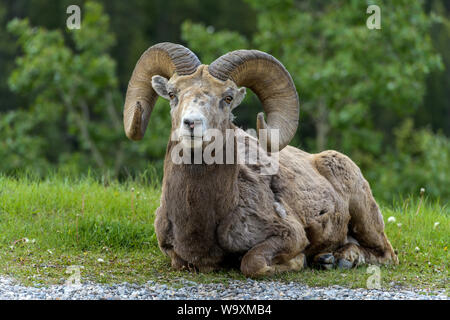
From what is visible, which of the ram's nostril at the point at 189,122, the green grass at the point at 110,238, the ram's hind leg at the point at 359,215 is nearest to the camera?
the ram's nostril at the point at 189,122

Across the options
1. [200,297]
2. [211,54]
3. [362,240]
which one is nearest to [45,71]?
[211,54]

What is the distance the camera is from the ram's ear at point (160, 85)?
27.2 ft

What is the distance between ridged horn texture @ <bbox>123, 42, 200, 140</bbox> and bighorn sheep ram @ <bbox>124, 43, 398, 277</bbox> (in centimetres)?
Answer: 1

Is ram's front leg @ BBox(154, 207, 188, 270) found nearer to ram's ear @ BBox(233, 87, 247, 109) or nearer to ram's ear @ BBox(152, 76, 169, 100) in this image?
ram's ear @ BBox(152, 76, 169, 100)

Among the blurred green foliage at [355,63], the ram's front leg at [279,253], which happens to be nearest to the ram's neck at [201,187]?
the ram's front leg at [279,253]

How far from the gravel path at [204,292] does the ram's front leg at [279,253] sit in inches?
7.7

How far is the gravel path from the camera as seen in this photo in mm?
7109

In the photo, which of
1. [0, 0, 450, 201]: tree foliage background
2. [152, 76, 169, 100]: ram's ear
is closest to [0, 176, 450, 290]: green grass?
[152, 76, 169, 100]: ram's ear

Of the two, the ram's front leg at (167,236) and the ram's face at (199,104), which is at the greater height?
the ram's face at (199,104)

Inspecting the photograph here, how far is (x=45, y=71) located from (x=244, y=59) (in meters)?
16.3

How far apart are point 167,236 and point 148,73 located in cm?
200

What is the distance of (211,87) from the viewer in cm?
776

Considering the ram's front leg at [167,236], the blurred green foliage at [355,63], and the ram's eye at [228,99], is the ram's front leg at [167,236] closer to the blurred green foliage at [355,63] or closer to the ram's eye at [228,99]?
the ram's eye at [228,99]
